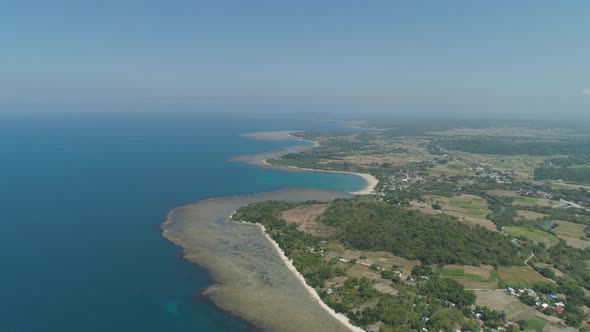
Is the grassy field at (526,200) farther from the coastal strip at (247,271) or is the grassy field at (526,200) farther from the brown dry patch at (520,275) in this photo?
the coastal strip at (247,271)

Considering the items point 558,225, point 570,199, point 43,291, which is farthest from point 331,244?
point 570,199

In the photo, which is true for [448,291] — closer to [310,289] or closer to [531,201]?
[310,289]

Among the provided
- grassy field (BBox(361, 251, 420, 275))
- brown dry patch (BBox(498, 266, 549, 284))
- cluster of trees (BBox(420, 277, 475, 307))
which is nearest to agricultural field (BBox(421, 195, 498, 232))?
brown dry patch (BBox(498, 266, 549, 284))

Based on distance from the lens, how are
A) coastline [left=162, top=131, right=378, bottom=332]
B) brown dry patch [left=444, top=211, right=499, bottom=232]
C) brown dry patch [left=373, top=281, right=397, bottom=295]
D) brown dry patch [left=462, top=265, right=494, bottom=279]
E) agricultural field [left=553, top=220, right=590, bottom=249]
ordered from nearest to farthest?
coastline [left=162, top=131, right=378, bottom=332]
brown dry patch [left=373, top=281, right=397, bottom=295]
brown dry patch [left=462, top=265, right=494, bottom=279]
agricultural field [left=553, top=220, right=590, bottom=249]
brown dry patch [left=444, top=211, right=499, bottom=232]

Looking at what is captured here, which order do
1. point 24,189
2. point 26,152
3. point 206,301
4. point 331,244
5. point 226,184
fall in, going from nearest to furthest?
1. point 206,301
2. point 331,244
3. point 24,189
4. point 226,184
5. point 26,152

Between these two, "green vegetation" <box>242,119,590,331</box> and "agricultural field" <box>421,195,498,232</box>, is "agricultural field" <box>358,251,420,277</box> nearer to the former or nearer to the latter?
"green vegetation" <box>242,119,590,331</box>

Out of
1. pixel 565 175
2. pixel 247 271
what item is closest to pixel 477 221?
pixel 247 271

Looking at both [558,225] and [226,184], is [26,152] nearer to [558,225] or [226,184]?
[226,184]
